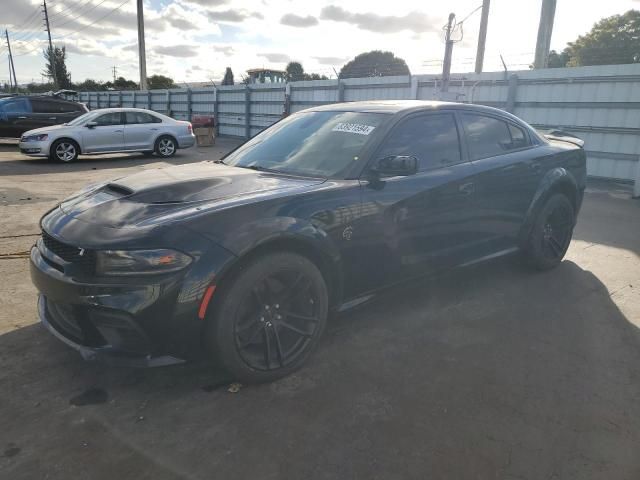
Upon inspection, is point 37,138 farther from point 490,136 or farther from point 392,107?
point 490,136

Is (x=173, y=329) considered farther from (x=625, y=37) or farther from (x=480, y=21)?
(x=625, y=37)

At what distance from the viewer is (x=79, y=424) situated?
2350 mm

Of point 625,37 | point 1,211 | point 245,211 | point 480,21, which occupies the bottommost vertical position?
point 1,211

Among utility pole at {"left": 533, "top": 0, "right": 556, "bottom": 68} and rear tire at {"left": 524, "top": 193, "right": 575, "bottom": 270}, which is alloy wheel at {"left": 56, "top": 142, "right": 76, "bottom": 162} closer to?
rear tire at {"left": 524, "top": 193, "right": 575, "bottom": 270}

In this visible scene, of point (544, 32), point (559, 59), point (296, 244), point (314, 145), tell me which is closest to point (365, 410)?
point (296, 244)

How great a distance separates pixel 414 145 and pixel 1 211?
5.97 metres

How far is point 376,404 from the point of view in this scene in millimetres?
2561

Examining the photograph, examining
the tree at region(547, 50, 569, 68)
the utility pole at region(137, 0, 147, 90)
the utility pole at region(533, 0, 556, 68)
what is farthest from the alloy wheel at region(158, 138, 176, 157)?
the tree at region(547, 50, 569, 68)

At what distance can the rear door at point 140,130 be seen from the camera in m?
13.1

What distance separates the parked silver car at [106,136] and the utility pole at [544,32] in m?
10.3

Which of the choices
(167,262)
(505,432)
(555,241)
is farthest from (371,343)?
(555,241)

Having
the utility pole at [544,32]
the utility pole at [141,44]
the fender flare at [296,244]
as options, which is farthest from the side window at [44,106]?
the utility pole at [141,44]

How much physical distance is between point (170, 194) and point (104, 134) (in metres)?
11.3

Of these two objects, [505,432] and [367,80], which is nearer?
[505,432]
